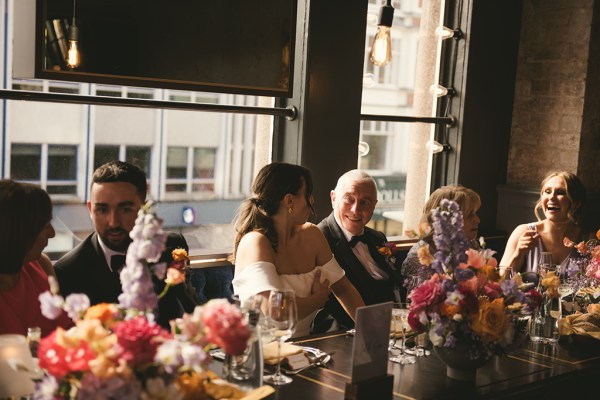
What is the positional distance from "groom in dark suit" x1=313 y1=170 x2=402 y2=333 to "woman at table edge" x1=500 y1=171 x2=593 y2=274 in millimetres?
875

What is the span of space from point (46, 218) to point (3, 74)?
50.7 inches

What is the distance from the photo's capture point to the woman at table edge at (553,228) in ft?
15.8

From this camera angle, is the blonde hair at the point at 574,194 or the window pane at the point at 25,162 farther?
the blonde hair at the point at 574,194

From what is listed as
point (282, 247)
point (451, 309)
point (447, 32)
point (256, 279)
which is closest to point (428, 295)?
point (451, 309)

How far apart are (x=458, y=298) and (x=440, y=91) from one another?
3410 mm

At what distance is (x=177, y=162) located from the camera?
4430 mm

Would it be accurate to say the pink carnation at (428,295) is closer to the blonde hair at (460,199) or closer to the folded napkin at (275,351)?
the folded napkin at (275,351)

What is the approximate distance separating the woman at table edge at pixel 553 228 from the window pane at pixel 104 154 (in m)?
2.29

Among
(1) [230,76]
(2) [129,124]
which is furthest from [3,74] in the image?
(1) [230,76]

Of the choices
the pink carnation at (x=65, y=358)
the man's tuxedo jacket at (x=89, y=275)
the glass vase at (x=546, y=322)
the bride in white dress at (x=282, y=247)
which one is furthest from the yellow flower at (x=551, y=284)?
the pink carnation at (x=65, y=358)

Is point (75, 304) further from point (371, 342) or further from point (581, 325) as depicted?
point (581, 325)

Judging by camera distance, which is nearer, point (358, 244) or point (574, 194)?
point (358, 244)

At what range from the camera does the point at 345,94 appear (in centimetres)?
488

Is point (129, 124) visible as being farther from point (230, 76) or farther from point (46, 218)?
point (46, 218)
